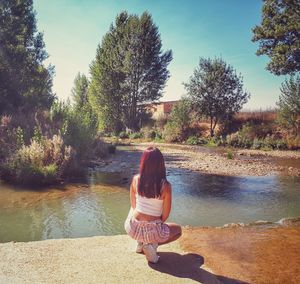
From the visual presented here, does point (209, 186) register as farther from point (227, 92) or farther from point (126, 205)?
point (227, 92)

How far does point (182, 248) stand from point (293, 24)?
76.2ft

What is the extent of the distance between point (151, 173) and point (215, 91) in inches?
→ 1125

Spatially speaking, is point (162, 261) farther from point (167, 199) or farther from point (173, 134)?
point (173, 134)

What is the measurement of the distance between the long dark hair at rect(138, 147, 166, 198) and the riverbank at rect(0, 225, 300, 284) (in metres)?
0.93

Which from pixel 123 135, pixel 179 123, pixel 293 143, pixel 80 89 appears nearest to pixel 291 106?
pixel 293 143

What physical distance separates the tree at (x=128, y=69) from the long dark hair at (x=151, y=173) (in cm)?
3456

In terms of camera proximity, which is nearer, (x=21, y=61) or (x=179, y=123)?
(x=21, y=61)

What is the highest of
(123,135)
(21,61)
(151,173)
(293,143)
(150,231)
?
(21,61)

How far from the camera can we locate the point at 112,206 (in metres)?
7.98

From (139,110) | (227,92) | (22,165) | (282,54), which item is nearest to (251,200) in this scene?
(22,165)

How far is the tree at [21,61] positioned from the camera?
69.6 ft

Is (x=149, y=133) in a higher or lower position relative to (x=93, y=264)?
higher

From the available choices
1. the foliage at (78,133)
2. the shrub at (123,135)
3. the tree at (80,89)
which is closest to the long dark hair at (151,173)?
the foliage at (78,133)

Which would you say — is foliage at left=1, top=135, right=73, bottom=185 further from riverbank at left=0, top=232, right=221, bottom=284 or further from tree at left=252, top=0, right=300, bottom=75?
tree at left=252, top=0, right=300, bottom=75
